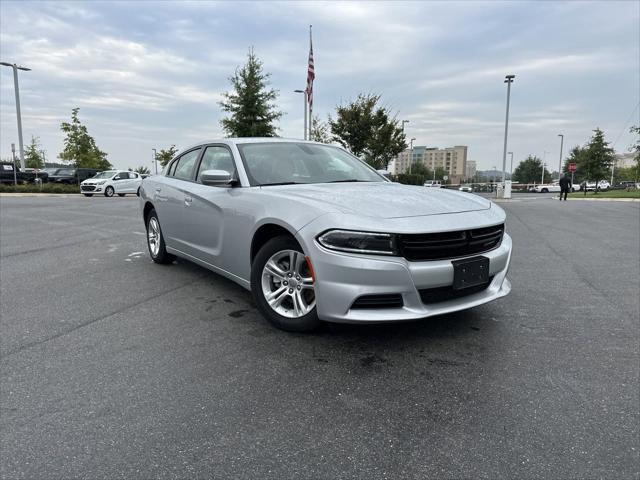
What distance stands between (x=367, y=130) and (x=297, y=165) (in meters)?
22.5

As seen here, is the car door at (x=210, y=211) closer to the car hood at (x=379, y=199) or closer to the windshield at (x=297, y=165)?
the windshield at (x=297, y=165)

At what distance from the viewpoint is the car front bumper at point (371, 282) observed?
9.09ft

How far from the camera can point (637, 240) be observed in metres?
8.55

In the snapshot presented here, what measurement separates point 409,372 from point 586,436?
3.15 ft

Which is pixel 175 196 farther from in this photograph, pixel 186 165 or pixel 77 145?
pixel 77 145

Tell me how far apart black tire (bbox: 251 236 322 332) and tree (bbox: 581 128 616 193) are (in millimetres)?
47559

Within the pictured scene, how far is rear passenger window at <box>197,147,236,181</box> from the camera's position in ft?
13.8

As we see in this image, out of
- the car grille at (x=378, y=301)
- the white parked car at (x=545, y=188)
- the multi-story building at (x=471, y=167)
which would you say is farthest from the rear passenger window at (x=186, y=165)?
the multi-story building at (x=471, y=167)

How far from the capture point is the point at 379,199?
330cm

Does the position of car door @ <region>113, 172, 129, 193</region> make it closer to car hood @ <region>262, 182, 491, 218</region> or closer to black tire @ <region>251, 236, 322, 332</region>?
car hood @ <region>262, 182, 491, 218</region>

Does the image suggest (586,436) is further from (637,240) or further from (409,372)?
(637,240)

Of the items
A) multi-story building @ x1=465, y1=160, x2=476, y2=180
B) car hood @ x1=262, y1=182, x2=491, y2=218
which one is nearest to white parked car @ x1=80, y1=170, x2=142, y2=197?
car hood @ x1=262, y1=182, x2=491, y2=218

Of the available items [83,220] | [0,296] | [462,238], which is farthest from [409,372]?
[83,220]

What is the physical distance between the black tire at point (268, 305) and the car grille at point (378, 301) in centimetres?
43
